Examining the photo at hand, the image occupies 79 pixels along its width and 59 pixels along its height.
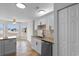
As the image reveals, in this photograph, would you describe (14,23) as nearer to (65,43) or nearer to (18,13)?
(18,13)

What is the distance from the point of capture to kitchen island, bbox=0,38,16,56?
7.39ft

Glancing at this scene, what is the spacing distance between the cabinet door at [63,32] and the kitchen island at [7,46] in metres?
1.21

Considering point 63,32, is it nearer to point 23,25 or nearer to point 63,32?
point 63,32

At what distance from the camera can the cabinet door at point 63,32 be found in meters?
1.30

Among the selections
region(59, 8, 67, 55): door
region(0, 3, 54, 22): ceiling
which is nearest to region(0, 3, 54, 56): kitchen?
region(0, 3, 54, 22): ceiling

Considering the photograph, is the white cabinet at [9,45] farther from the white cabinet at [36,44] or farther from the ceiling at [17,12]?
the ceiling at [17,12]

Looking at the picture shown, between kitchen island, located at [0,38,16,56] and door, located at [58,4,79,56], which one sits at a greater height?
door, located at [58,4,79,56]

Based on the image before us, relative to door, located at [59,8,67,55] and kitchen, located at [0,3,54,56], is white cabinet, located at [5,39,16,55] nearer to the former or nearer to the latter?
kitchen, located at [0,3,54,56]

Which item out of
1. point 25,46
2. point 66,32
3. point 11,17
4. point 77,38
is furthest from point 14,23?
point 77,38

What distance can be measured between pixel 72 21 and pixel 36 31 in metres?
1.53

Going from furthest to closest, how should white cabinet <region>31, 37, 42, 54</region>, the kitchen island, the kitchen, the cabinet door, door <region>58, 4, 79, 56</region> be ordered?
white cabinet <region>31, 37, 42, 54</region>
the kitchen island
the kitchen
the cabinet door
door <region>58, 4, 79, 56</region>

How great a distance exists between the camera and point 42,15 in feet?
7.53

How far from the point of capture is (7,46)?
2.40 meters

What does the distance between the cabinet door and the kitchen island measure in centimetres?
121
